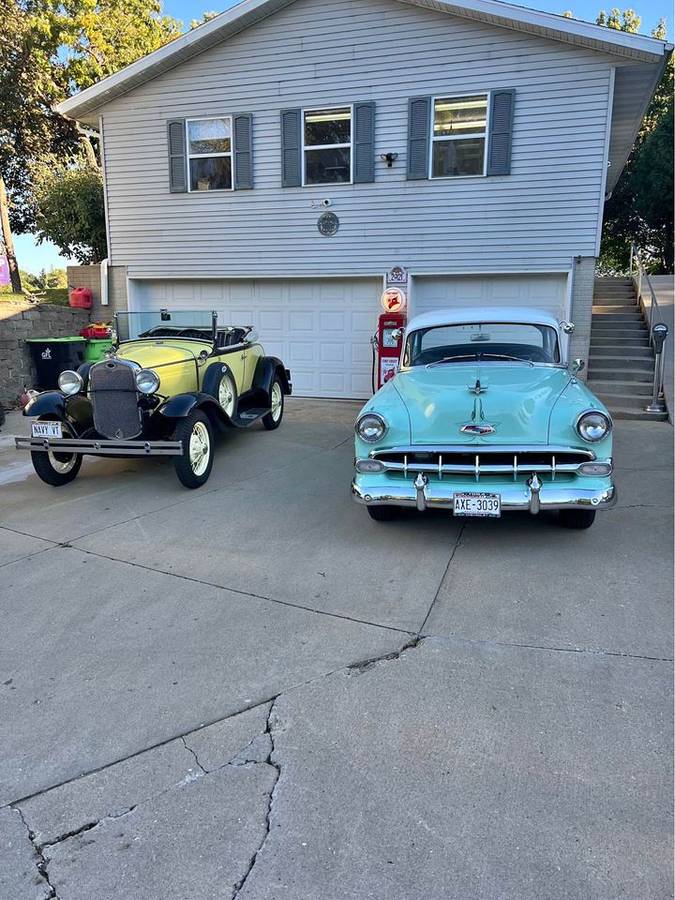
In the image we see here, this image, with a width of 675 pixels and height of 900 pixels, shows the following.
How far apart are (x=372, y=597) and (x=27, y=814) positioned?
82.4 inches

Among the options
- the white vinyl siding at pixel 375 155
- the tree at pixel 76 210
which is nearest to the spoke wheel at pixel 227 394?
the white vinyl siding at pixel 375 155

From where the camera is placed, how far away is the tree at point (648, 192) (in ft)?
55.9

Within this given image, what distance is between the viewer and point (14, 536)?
4988 mm

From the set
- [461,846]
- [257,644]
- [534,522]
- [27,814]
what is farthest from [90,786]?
[534,522]

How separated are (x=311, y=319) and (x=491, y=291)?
3.30 m

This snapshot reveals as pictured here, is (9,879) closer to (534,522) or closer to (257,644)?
(257,644)

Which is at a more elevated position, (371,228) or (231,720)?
(371,228)

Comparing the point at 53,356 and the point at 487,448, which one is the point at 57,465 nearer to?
the point at 487,448

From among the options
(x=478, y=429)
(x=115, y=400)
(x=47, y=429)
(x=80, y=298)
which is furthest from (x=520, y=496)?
(x=80, y=298)

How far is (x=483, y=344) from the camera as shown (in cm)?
576

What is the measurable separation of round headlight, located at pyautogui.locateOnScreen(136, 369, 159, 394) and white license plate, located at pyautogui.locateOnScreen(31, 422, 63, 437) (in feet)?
2.79

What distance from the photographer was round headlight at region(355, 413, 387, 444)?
445 centimetres

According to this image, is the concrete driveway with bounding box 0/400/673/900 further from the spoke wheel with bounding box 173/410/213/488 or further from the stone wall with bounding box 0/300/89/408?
the stone wall with bounding box 0/300/89/408

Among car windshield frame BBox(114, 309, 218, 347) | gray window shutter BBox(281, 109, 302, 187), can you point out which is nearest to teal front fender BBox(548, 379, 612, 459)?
car windshield frame BBox(114, 309, 218, 347)
